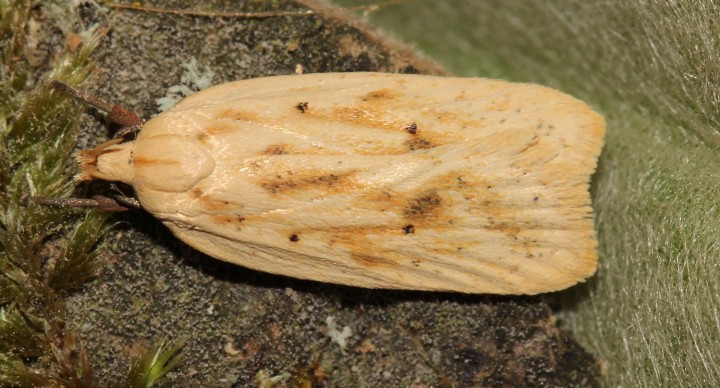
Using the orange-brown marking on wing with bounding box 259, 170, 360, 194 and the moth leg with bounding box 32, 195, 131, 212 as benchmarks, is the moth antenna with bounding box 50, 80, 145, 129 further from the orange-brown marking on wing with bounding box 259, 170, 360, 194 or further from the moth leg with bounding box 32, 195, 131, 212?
the orange-brown marking on wing with bounding box 259, 170, 360, 194

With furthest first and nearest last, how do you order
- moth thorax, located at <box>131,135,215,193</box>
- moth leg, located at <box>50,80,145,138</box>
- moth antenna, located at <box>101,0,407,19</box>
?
moth antenna, located at <box>101,0,407,19</box> → moth leg, located at <box>50,80,145,138</box> → moth thorax, located at <box>131,135,215,193</box>

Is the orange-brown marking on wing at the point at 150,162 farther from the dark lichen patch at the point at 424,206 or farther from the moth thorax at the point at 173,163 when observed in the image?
the dark lichen patch at the point at 424,206

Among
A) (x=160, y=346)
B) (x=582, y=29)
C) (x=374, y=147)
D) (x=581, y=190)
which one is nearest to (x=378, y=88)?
(x=374, y=147)

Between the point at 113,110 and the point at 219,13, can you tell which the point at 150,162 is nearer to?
the point at 113,110

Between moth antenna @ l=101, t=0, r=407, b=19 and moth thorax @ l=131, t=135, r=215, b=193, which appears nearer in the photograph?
moth thorax @ l=131, t=135, r=215, b=193

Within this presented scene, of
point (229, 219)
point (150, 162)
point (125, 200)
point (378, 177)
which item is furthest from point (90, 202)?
point (378, 177)

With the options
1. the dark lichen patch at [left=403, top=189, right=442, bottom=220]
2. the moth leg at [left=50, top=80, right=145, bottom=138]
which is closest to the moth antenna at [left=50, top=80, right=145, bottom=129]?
the moth leg at [left=50, top=80, right=145, bottom=138]
